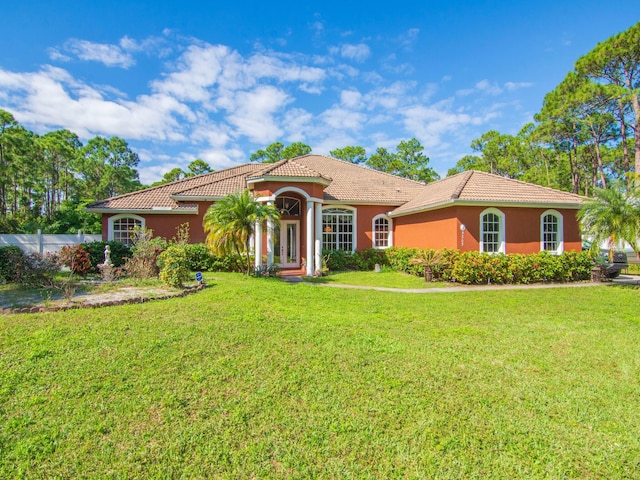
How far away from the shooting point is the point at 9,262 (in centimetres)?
1047

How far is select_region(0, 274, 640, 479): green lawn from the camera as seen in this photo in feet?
10.4

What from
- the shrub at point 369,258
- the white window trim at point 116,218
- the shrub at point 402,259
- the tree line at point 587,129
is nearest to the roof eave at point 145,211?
the white window trim at point 116,218

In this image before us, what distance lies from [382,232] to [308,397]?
1634 centimetres

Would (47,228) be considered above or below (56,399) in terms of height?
above

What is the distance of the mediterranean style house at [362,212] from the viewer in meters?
14.9

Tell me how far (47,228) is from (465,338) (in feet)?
124

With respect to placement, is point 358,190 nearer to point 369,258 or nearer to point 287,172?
point 369,258

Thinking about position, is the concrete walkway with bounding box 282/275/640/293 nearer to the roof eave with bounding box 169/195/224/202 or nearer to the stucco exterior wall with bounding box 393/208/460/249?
the stucco exterior wall with bounding box 393/208/460/249

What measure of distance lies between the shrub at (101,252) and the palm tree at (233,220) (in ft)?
14.0

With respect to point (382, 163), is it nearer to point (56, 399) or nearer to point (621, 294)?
point (621, 294)

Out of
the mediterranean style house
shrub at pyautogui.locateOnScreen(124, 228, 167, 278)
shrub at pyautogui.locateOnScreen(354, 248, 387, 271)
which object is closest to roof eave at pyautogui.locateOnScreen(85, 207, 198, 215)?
the mediterranean style house

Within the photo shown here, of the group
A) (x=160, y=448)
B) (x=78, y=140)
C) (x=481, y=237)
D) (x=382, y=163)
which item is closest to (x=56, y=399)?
(x=160, y=448)

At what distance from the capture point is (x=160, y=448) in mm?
3326

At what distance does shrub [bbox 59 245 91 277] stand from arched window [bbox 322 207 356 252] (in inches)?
454
